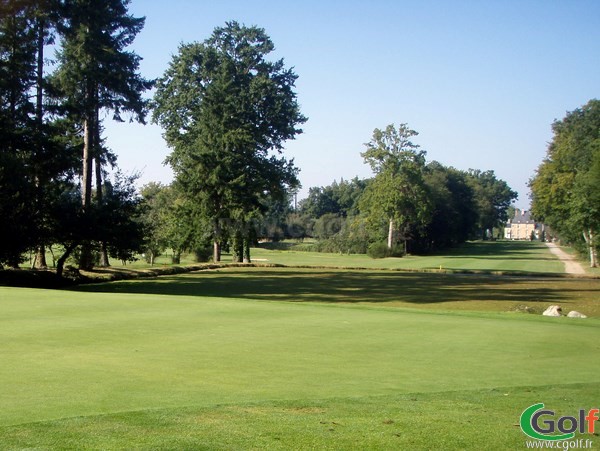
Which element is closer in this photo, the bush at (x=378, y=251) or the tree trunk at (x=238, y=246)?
the tree trunk at (x=238, y=246)

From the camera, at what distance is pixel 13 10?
37.1m

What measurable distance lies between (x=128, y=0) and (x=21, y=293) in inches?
1137

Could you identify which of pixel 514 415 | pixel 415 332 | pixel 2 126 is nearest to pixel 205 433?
pixel 514 415

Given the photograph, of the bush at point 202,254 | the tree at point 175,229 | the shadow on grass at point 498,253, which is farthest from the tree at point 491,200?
the tree at point 175,229

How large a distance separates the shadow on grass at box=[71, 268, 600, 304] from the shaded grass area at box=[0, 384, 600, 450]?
22233mm

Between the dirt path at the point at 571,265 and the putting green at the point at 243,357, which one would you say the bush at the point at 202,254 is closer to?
the dirt path at the point at 571,265

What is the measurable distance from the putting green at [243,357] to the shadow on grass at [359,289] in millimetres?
15524

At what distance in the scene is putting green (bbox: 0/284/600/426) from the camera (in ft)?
24.6

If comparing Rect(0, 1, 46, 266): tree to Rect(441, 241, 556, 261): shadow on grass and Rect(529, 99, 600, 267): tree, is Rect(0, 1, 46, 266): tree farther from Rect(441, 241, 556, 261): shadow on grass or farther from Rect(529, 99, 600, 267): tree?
Rect(441, 241, 556, 261): shadow on grass

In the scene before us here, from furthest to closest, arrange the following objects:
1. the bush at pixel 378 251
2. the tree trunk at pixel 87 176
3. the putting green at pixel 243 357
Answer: the bush at pixel 378 251 → the tree trunk at pixel 87 176 → the putting green at pixel 243 357

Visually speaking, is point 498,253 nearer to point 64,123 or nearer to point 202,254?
point 202,254

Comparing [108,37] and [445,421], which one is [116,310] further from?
[108,37]

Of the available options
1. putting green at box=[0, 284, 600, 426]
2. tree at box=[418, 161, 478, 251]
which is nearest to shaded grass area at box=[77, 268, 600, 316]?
putting green at box=[0, 284, 600, 426]

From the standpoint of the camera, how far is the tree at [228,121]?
57562 mm
